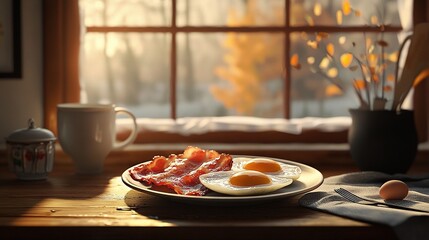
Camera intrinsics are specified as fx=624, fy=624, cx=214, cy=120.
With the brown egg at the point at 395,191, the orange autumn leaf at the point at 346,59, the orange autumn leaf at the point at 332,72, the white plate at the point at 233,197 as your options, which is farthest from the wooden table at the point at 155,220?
the orange autumn leaf at the point at 332,72

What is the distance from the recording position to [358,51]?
1846 millimetres

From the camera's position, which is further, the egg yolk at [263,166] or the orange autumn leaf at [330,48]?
the orange autumn leaf at [330,48]

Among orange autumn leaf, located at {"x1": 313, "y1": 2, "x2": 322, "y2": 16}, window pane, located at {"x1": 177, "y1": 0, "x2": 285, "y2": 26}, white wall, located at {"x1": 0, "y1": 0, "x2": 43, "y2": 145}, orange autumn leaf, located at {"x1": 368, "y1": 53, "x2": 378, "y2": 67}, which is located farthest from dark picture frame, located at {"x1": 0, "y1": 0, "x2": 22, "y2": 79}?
orange autumn leaf, located at {"x1": 368, "y1": 53, "x2": 378, "y2": 67}

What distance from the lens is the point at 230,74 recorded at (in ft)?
6.12

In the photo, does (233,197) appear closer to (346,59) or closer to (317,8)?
(346,59)

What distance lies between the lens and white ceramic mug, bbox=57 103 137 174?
4.77 ft

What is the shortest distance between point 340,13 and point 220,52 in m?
0.37

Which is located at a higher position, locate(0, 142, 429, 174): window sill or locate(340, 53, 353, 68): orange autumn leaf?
locate(340, 53, 353, 68): orange autumn leaf

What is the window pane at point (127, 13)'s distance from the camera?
5.96 ft

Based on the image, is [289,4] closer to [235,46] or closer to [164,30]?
[235,46]

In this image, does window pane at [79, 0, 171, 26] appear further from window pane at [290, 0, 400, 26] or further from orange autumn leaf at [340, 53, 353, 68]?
orange autumn leaf at [340, 53, 353, 68]

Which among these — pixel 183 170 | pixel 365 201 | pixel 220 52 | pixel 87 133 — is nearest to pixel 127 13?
pixel 220 52

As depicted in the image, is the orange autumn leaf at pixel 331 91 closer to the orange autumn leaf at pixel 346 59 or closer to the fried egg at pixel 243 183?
the orange autumn leaf at pixel 346 59

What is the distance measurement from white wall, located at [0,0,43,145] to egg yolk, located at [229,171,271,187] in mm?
783
